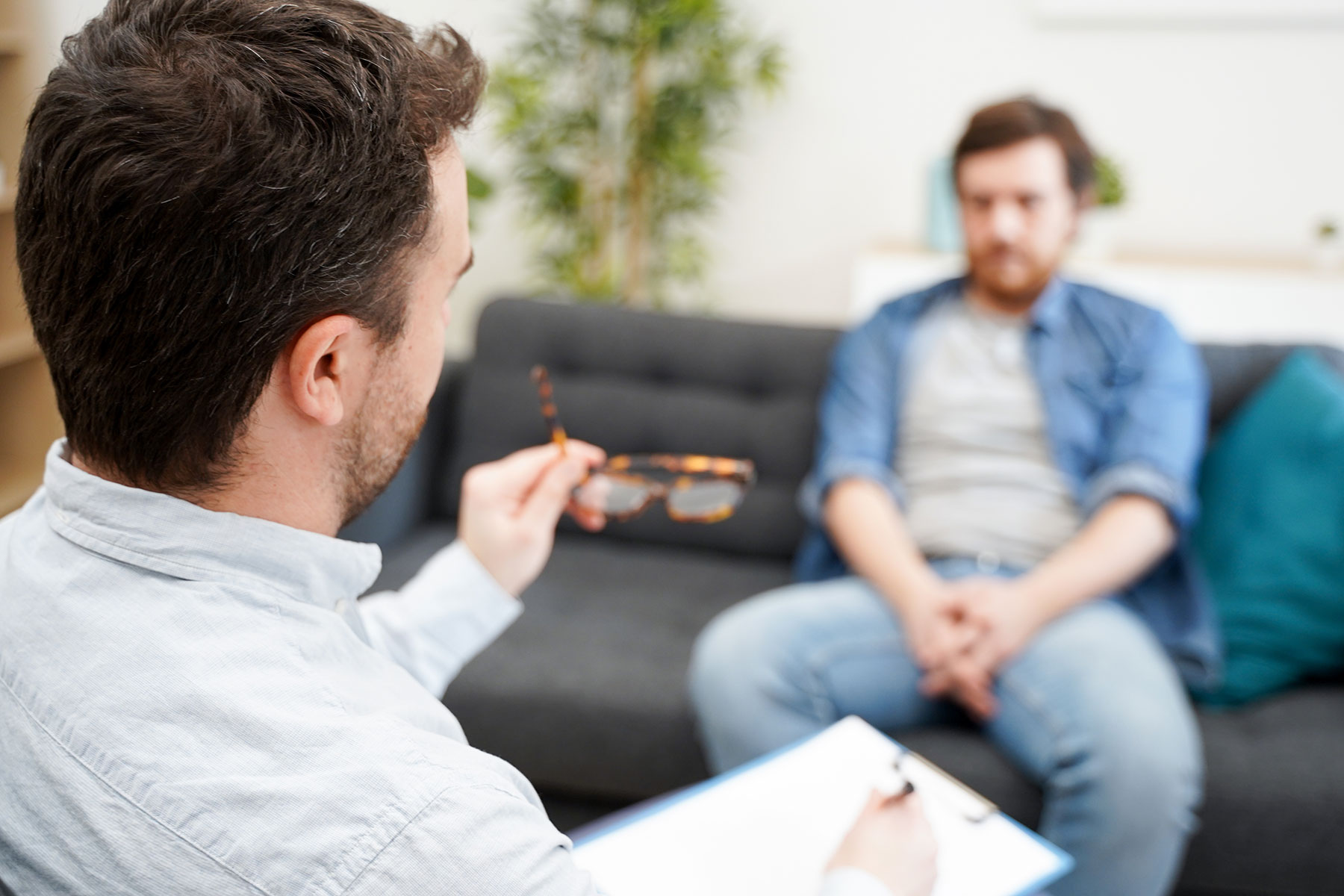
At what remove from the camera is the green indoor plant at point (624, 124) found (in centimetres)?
297

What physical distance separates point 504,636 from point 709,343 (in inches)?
28.0

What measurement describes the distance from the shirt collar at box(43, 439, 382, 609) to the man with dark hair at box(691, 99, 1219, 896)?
0.90 metres

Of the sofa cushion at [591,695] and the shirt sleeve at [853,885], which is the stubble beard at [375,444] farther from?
the sofa cushion at [591,695]

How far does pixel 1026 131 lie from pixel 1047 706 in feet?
3.12

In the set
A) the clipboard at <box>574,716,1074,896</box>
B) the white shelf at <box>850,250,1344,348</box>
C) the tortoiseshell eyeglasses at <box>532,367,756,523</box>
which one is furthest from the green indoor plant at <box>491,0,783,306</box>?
the clipboard at <box>574,716,1074,896</box>

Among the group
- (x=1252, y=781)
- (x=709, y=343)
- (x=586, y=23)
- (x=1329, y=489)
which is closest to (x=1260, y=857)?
(x=1252, y=781)

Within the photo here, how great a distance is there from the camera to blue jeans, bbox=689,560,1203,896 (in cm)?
128

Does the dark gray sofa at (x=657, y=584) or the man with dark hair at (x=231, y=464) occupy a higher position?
the man with dark hair at (x=231, y=464)

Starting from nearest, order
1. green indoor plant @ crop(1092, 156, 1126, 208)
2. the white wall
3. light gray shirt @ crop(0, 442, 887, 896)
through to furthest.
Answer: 1. light gray shirt @ crop(0, 442, 887, 896)
2. green indoor plant @ crop(1092, 156, 1126, 208)
3. the white wall

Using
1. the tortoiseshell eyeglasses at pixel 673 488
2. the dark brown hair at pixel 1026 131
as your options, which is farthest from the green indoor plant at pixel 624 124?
the tortoiseshell eyeglasses at pixel 673 488

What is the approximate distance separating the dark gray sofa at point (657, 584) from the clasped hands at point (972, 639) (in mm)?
69

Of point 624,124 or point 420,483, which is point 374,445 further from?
point 624,124

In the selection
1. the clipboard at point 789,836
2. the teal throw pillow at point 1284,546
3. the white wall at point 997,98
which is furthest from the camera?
the white wall at point 997,98

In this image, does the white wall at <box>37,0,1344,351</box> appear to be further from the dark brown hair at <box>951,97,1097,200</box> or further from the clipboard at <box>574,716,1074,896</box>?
the clipboard at <box>574,716,1074,896</box>
